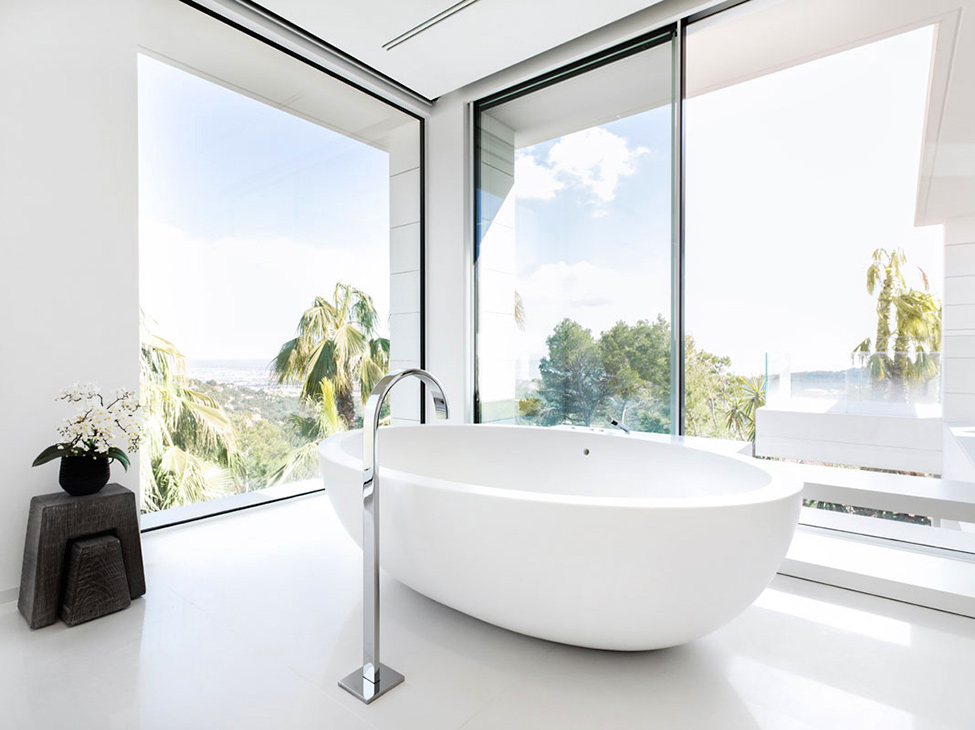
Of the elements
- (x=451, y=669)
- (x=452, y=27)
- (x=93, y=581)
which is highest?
(x=452, y=27)

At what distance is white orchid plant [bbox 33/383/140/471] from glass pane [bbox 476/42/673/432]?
6.62ft

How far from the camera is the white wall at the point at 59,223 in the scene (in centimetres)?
191

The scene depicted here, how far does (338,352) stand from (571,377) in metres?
1.45

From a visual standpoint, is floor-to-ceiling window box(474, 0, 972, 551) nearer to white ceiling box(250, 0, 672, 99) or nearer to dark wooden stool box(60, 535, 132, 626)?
white ceiling box(250, 0, 672, 99)

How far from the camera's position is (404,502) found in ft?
5.15

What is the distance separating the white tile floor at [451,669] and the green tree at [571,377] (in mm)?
1318

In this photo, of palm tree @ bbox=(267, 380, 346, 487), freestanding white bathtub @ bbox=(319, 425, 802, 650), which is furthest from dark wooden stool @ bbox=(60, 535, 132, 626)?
palm tree @ bbox=(267, 380, 346, 487)

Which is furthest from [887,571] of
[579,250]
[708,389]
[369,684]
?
[708,389]

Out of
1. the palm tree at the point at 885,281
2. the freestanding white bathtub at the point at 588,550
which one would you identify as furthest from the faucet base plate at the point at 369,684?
the palm tree at the point at 885,281

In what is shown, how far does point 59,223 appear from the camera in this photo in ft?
6.61

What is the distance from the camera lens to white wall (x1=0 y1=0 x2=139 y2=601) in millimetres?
1908

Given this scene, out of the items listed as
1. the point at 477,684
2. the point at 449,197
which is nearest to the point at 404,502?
the point at 477,684

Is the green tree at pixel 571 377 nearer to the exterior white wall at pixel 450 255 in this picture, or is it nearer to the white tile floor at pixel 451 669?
the exterior white wall at pixel 450 255

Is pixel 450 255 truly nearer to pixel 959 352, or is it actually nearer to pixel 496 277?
pixel 496 277
